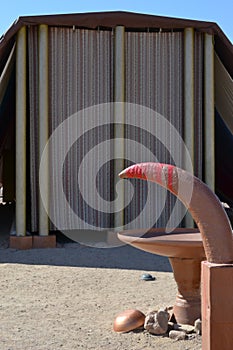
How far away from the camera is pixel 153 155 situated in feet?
27.4

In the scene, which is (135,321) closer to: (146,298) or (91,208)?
Result: (146,298)

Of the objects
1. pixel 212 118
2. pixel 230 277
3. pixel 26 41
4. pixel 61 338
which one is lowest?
pixel 61 338

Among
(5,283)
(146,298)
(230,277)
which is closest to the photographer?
(230,277)

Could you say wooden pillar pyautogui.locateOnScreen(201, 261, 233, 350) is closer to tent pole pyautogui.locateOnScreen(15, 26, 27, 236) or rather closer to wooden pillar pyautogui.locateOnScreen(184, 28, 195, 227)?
tent pole pyautogui.locateOnScreen(15, 26, 27, 236)

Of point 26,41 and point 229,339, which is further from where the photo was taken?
point 26,41

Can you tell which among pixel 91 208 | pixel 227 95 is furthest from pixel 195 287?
pixel 227 95

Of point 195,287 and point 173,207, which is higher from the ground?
point 173,207

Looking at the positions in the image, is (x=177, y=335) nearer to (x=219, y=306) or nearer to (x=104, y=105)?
(x=219, y=306)

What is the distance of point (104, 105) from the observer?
8.27 m

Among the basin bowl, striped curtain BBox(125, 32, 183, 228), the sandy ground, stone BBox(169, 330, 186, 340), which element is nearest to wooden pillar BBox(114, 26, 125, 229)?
striped curtain BBox(125, 32, 183, 228)

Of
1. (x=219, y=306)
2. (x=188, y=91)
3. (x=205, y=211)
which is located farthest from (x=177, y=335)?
(x=188, y=91)

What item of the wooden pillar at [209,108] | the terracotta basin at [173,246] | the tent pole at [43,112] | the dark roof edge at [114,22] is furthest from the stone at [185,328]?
the dark roof edge at [114,22]

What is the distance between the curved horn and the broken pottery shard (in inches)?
73.3

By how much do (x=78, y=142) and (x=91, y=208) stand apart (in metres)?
1.03
